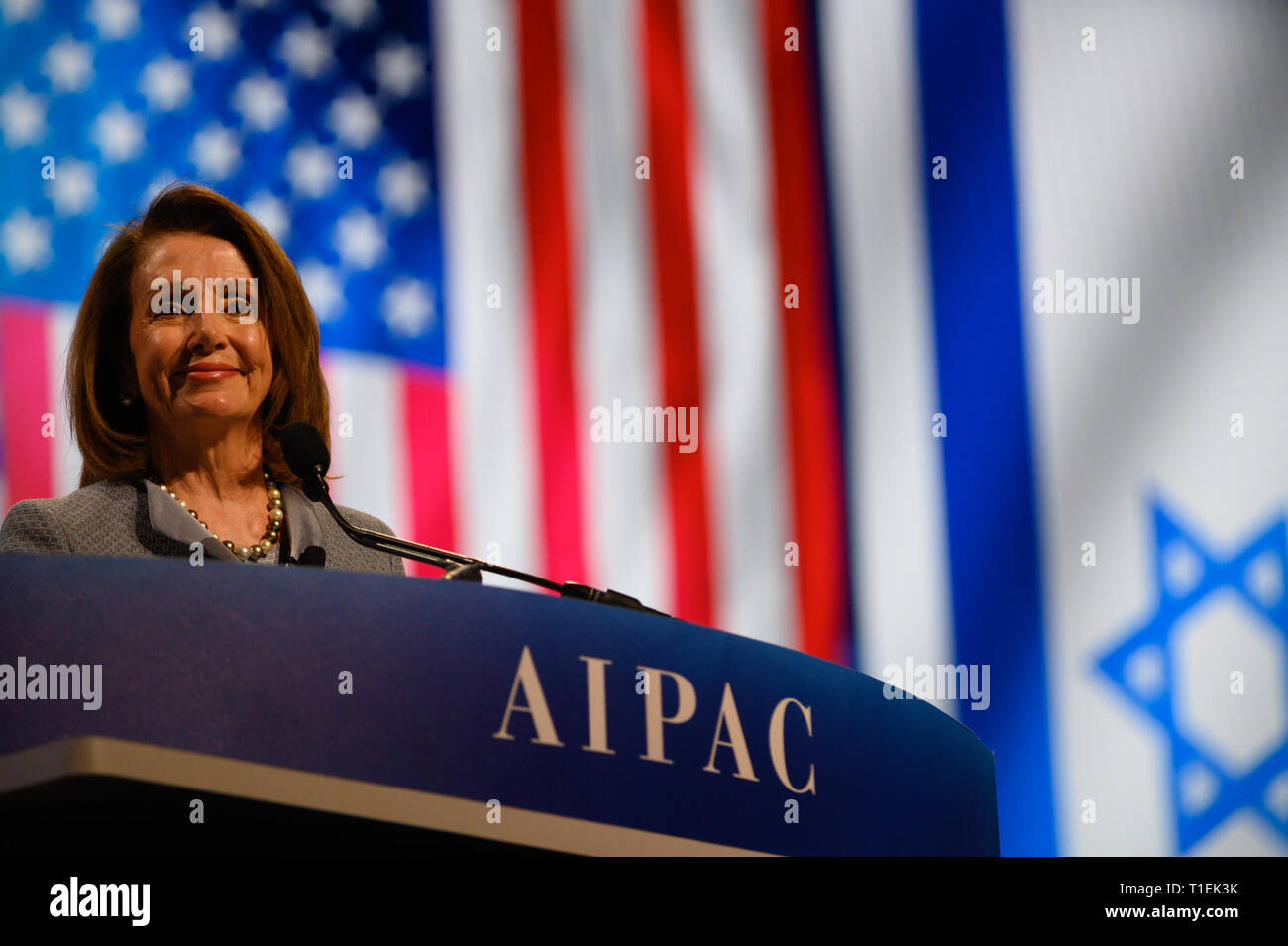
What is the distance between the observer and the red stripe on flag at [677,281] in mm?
3020

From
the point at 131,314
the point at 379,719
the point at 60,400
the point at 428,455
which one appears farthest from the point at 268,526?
the point at 60,400

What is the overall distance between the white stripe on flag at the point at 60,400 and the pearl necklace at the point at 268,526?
1190 mm

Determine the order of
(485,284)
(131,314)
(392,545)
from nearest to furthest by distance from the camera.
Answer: (392,545)
(131,314)
(485,284)

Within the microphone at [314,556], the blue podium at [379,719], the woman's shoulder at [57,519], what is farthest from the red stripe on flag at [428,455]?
the blue podium at [379,719]

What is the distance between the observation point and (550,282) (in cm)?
314

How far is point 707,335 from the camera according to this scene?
311 cm

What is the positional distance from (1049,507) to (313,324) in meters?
1.87

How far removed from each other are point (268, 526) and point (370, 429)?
4.21 ft

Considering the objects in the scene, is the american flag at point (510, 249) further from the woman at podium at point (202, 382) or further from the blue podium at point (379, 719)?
the blue podium at point (379, 719)

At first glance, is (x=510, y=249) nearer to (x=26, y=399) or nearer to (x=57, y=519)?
(x=26, y=399)

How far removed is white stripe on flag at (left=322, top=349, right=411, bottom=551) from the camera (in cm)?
298

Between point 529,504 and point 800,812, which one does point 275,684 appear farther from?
point 529,504

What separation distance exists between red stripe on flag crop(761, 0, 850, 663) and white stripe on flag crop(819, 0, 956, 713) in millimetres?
42

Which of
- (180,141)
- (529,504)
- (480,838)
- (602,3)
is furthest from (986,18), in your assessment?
(480,838)
